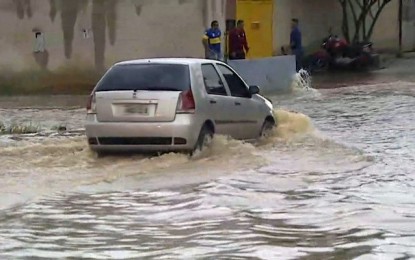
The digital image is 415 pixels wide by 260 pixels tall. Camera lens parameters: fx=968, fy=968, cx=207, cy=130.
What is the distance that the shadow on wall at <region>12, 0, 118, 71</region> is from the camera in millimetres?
26953

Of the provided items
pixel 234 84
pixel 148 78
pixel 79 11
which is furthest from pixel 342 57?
pixel 148 78

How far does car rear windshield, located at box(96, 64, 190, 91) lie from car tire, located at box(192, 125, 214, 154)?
26.3 inches

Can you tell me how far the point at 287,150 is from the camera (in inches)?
571

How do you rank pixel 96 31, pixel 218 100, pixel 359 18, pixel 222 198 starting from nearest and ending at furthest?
pixel 222 198 → pixel 218 100 → pixel 96 31 → pixel 359 18

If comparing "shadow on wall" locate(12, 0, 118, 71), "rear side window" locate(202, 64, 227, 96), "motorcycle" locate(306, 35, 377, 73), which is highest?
"shadow on wall" locate(12, 0, 118, 71)

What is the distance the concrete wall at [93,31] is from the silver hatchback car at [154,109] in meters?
13.6

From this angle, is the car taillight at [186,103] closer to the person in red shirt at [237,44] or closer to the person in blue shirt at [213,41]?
the person in blue shirt at [213,41]

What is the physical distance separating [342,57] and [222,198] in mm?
25170

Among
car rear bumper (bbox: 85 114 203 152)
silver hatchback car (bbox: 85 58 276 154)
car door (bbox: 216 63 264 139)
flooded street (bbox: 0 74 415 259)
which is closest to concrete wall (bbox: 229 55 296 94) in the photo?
flooded street (bbox: 0 74 415 259)

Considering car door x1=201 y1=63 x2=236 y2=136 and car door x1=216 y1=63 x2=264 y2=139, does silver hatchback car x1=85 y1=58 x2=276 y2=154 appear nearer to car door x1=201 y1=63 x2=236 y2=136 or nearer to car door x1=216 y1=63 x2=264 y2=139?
car door x1=201 y1=63 x2=236 y2=136

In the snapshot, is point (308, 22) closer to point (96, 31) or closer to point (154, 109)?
point (96, 31)

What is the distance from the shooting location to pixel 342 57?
114ft

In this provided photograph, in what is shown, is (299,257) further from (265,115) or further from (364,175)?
(265,115)

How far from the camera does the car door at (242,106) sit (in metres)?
14.4
